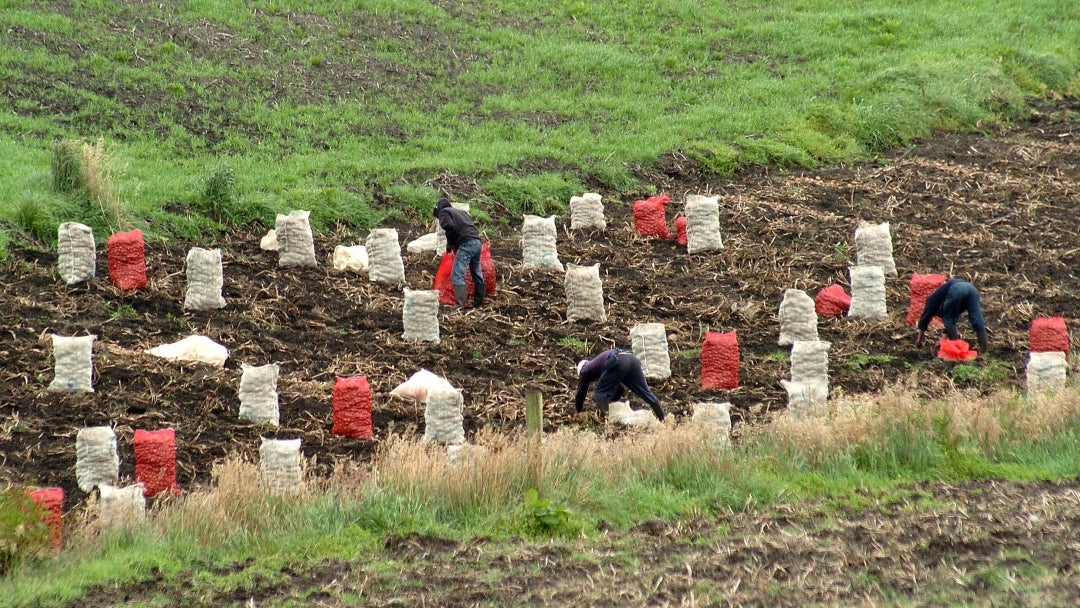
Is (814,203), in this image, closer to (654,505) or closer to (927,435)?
(927,435)

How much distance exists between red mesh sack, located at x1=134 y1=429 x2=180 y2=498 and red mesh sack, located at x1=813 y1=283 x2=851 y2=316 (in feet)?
22.9

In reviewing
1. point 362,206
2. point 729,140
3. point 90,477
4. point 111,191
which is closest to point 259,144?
point 362,206

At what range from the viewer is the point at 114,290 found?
1218cm

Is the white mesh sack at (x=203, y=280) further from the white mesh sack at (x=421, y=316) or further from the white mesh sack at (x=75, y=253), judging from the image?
the white mesh sack at (x=421, y=316)

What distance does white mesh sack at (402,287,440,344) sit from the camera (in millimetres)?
11664

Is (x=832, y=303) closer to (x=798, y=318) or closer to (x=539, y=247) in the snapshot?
(x=798, y=318)

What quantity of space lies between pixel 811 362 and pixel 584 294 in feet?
8.29

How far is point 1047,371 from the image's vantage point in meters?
10.7

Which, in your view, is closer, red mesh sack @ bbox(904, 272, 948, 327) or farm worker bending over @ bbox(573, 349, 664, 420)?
farm worker bending over @ bbox(573, 349, 664, 420)

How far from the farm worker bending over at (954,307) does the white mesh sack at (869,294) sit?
876 millimetres

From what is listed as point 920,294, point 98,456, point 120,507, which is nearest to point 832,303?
point 920,294

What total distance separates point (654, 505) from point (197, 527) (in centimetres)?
275

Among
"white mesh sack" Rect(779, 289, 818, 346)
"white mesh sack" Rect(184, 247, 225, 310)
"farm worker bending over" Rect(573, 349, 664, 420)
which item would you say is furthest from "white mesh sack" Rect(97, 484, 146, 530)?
"white mesh sack" Rect(779, 289, 818, 346)

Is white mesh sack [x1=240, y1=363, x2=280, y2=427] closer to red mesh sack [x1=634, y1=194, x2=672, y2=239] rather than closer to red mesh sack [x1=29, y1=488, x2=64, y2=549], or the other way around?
red mesh sack [x1=29, y1=488, x2=64, y2=549]
